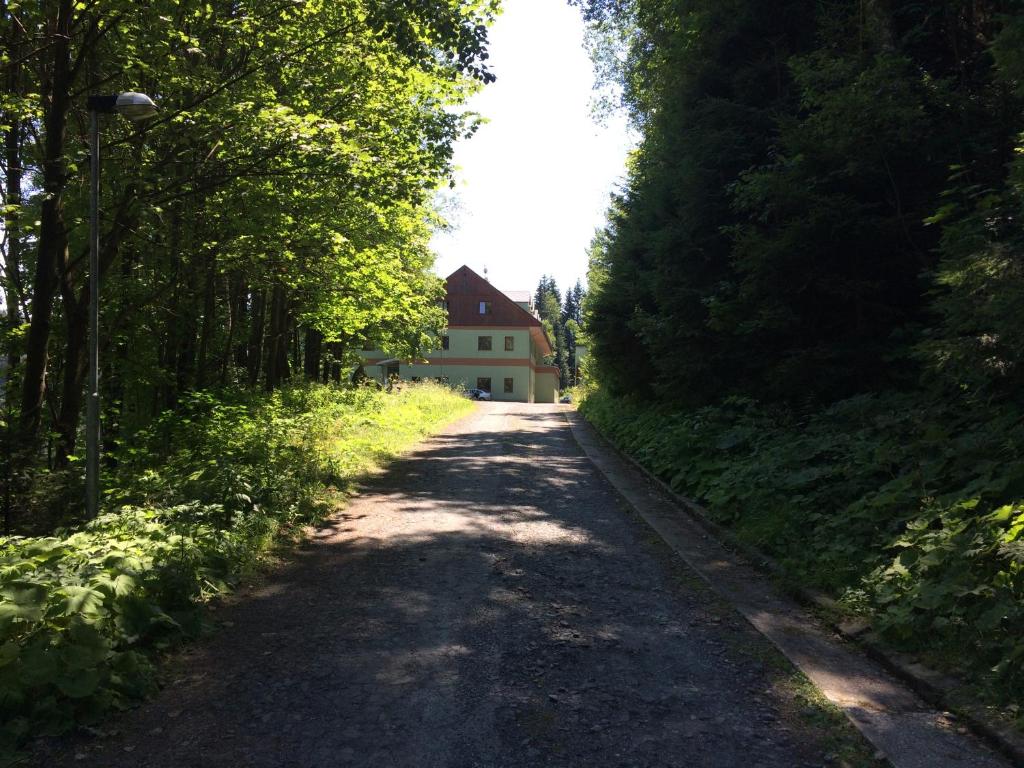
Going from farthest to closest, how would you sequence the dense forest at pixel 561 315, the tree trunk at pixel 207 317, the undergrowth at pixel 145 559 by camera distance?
the dense forest at pixel 561 315, the tree trunk at pixel 207 317, the undergrowth at pixel 145 559

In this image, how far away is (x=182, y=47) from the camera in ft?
31.0

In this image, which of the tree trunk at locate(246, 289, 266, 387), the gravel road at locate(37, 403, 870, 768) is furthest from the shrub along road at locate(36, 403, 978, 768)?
the tree trunk at locate(246, 289, 266, 387)

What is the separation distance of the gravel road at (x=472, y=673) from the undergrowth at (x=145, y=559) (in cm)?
24

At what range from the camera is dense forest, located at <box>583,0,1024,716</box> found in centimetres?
518

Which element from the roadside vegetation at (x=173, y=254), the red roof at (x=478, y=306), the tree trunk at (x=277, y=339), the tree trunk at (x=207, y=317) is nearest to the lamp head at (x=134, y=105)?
the roadside vegetation at (x=173, y=254)

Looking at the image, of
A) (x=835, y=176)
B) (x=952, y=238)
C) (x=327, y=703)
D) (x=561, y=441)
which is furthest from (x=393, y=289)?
(x=327, y=703)

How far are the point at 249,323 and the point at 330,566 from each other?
15.7 meters

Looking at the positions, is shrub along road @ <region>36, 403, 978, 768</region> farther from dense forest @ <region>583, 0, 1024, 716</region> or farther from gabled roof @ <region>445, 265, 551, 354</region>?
gabled roof @ <region>445, 265, 551, 354</region>

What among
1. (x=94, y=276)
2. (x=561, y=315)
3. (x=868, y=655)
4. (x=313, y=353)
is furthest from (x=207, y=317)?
(x=561, y=315)

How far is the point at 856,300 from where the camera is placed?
8867 mm

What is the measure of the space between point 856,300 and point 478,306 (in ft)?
171

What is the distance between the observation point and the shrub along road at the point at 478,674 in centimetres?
331

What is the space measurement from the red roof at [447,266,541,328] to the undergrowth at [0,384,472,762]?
4789 cm

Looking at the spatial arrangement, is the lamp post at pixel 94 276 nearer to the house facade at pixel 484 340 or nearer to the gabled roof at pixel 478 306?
the house facade at pixel 484 340
